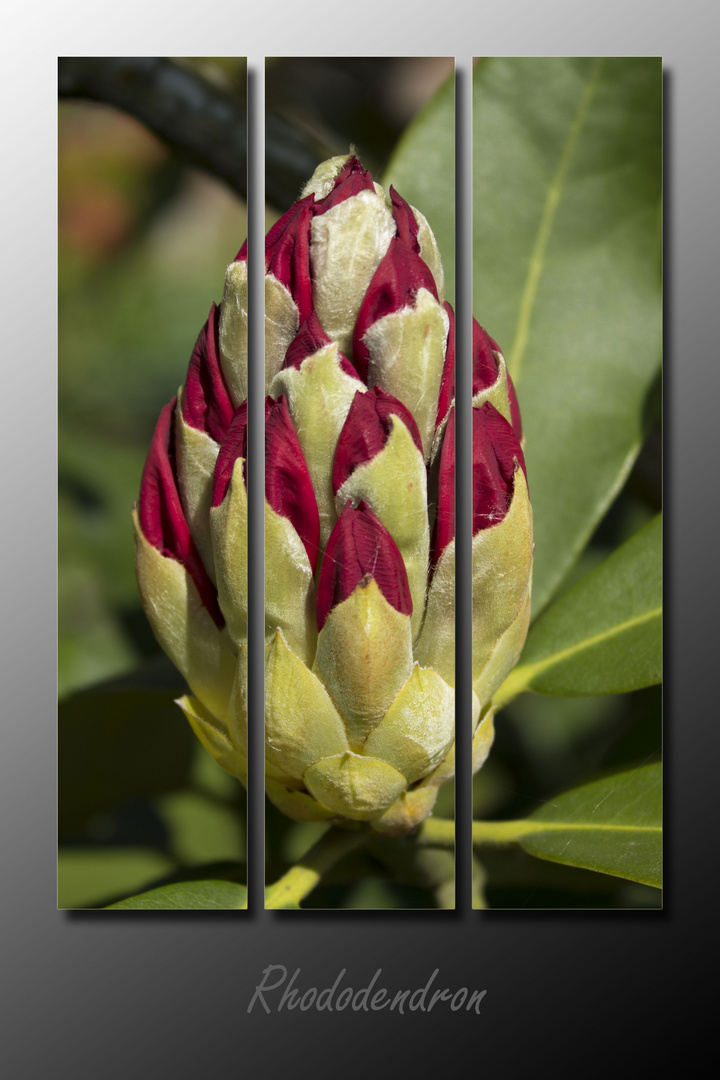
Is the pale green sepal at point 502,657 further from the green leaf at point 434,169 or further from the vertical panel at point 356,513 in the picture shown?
the green leaf at point 434,169

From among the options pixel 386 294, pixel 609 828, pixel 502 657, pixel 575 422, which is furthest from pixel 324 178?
pixel 609 828

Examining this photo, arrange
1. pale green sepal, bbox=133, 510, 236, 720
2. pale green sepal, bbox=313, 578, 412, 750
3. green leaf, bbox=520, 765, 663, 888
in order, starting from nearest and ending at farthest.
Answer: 1. pale green sepal, bbox=313, 578, 412, 750
2. pale green sepal, bbox=133, 510, 236, 720
3. green leaf, bbox=520, 765, 663, 888

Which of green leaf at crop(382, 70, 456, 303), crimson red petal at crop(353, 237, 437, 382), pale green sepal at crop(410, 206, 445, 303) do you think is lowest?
crimson red petal at crop(353, 237, 437, 382)

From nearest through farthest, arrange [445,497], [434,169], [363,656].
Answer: [363,656] → [445,497] → [434,169]

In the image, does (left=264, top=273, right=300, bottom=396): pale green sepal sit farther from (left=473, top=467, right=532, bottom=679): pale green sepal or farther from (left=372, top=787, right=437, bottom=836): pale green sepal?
(left=372, top=787, right=437, bottom=836): pale green sepal

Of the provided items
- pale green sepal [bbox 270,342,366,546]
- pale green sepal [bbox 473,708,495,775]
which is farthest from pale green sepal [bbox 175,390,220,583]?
pale green sepal [bbox 473,708,495,775]

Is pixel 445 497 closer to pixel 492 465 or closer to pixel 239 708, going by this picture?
pixel 492 465
